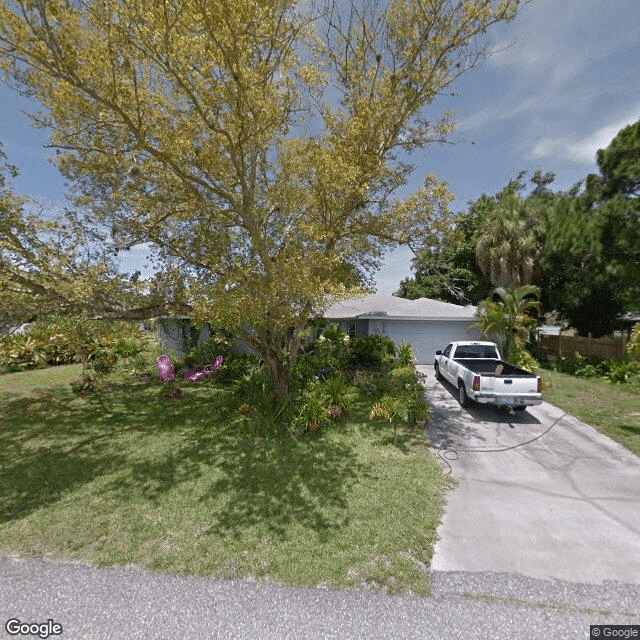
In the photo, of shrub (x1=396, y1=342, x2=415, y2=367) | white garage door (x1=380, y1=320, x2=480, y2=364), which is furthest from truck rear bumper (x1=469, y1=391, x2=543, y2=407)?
white garage door (x1=380, y1=320, x2=480, y2=364)

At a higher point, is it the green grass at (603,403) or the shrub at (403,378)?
the shrub at (403,378)

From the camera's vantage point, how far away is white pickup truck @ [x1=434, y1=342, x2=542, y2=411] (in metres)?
8.17

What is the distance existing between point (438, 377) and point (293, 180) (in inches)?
379

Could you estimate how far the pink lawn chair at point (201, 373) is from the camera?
41.5 feet

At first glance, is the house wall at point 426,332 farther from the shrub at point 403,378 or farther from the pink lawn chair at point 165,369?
the pink lawn chair at point 165,369

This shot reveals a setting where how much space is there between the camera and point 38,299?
661 cm

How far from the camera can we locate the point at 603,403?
32.3ft

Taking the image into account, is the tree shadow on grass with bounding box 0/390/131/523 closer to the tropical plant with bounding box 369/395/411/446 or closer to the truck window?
the tropical plant with bounding box 369/395/411/446

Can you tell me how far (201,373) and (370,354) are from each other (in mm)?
7127

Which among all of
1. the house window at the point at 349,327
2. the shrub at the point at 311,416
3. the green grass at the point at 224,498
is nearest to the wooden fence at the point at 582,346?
the house window at the point at 349,327

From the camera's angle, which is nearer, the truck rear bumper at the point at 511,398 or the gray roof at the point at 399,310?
the truck rear bumper at the point at 511,398

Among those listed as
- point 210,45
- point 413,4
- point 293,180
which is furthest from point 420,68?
point 210,45

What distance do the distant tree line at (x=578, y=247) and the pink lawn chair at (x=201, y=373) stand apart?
28.7 ft

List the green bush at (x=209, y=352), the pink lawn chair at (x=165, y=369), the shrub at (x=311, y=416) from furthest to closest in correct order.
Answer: the green bush at (x=209, y=352) < the pink lawn chair at (x=165, y=369) < the shrub at (x=311, y=416)
